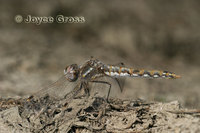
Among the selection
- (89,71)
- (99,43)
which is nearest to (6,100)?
(89,71)

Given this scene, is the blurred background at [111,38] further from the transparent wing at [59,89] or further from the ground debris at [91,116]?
the ground debris at [91,116]

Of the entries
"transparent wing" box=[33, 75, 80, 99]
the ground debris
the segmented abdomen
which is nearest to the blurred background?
the segmented abdomen

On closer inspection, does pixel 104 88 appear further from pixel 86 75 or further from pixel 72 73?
pixel 72 73

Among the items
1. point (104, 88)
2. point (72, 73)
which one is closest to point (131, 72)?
point (104, 88)

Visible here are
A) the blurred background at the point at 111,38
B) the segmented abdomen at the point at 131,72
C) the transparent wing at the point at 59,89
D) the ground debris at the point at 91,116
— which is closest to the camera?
the ground debris at the point at 91,116

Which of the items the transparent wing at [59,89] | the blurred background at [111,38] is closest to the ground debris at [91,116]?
the transparent wing at [59,89]

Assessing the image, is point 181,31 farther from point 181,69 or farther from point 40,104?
point 40,104
